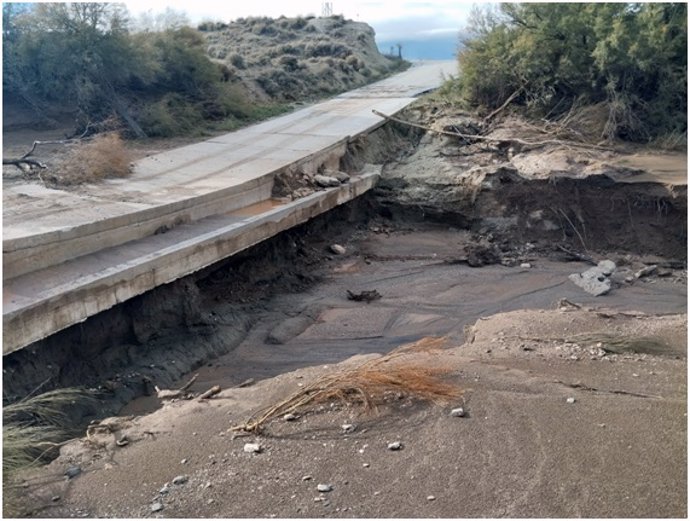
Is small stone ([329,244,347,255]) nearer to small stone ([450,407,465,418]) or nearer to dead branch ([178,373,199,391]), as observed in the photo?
dead branch ([178,373,199,391])

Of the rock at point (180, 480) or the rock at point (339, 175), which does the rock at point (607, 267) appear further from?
the rock at point (180, 480)

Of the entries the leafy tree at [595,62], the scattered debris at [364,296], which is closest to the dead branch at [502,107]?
the leafy tree at [595,62]

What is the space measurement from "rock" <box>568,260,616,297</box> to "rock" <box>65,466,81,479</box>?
9.66 metres

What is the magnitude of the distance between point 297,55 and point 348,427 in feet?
87.8

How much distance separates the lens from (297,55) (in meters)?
31.5

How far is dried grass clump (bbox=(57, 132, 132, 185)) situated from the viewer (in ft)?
43.7

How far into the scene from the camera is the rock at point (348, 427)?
6.81 meters

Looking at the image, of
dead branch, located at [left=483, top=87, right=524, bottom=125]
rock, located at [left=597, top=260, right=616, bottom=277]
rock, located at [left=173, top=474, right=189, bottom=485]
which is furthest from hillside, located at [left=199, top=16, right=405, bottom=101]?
rock, located at [left=173, top=474, right=189, bottom=485]

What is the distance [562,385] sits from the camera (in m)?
7.61

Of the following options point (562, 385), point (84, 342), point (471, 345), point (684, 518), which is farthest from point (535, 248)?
point (684, 518)

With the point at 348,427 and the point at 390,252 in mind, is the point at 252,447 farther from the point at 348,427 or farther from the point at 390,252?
the point at 390,252

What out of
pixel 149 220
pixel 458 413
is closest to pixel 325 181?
pixel 149 220

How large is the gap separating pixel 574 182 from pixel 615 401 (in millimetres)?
10124

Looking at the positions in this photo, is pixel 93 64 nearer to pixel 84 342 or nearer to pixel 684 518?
pixel 84 342
